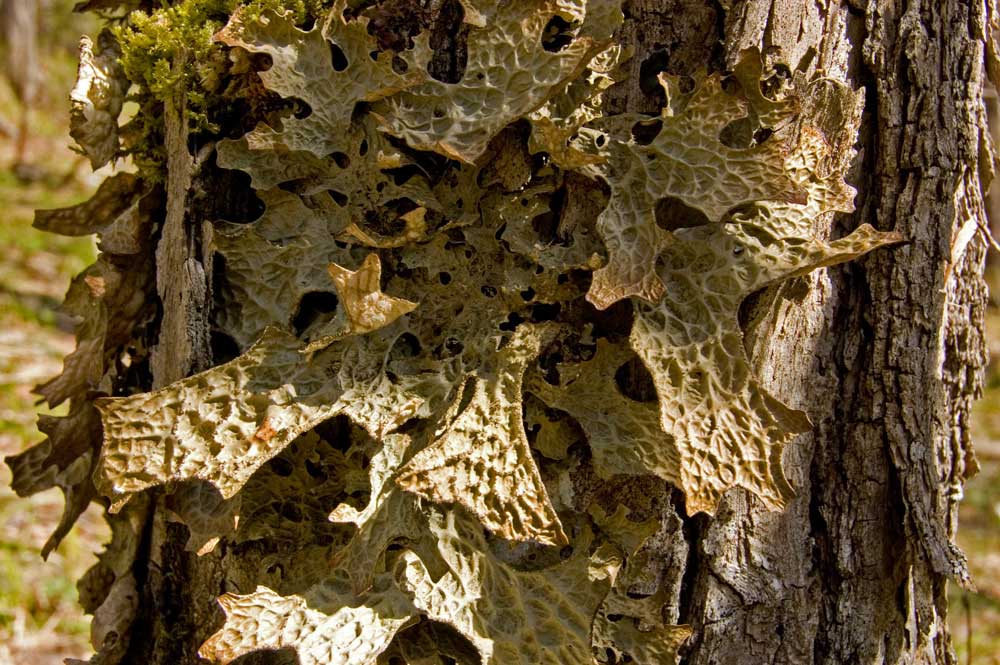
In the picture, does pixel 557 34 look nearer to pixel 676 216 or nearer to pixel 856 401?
pixel 676 216

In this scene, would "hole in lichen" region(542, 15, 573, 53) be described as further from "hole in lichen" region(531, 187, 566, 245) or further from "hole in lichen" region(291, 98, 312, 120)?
"hole in lichen" region(291, 98, 312, 120)

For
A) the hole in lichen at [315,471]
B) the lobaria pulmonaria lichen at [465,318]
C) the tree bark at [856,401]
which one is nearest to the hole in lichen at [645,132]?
the lobaria pulmonaria lichen at [465,318]

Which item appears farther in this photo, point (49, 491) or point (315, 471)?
point (49, 491)

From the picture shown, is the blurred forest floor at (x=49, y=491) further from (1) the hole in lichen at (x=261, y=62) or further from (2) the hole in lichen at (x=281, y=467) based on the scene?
(2) the hole in lichen at (x=281, y=467)

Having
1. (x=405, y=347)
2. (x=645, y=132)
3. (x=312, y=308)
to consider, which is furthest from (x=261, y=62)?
(x=645, y=132)

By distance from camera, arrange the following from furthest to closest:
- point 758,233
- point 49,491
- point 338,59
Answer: point 49,491
point 338,59
point 758,233

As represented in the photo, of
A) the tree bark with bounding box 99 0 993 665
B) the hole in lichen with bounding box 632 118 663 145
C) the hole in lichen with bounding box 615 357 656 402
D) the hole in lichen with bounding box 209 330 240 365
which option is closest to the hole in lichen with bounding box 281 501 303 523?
the tree bark with bounding box 99 0 993 665

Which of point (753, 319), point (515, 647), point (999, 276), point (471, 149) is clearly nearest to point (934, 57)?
point (753, 319)
